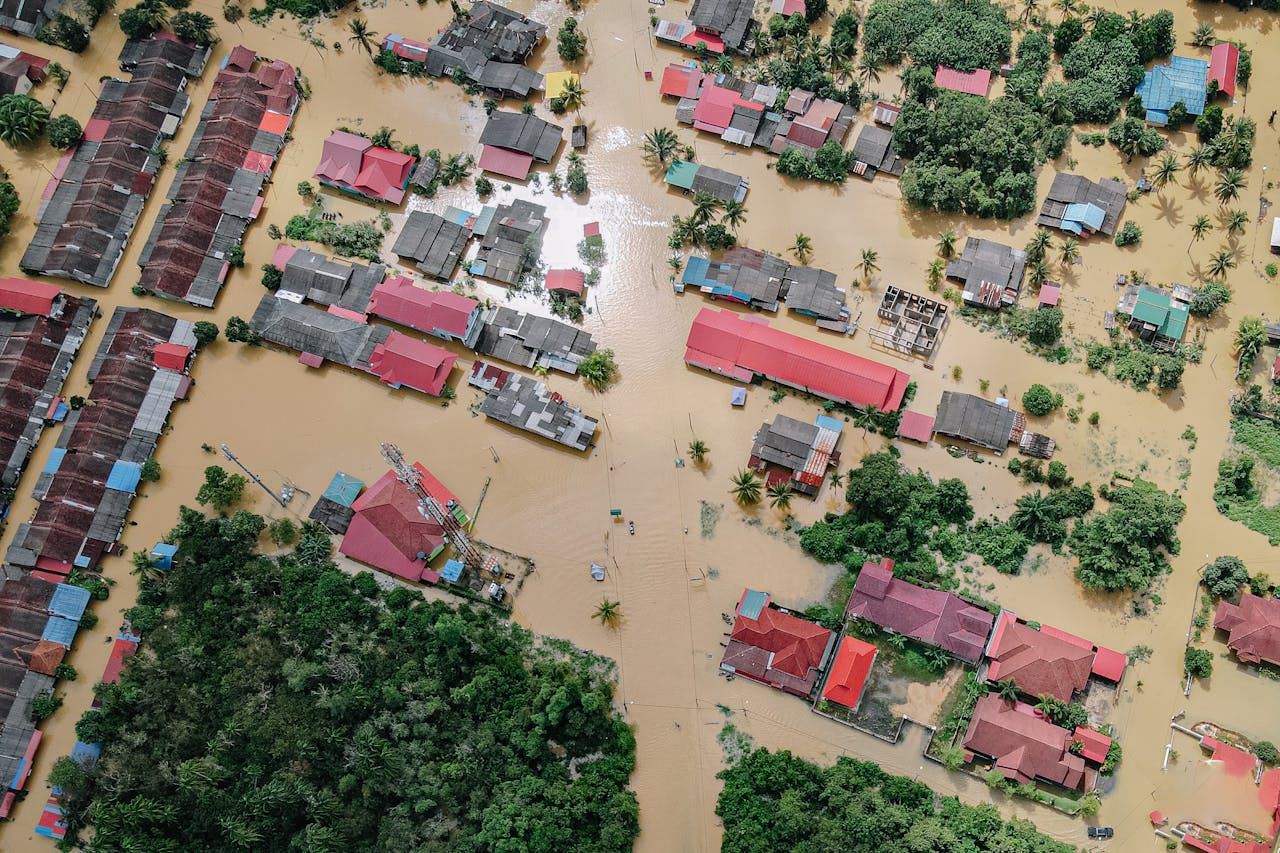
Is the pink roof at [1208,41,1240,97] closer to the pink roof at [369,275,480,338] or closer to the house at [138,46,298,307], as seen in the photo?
the pink roof at [369,275,480,338]

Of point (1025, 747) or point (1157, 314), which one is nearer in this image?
point (1025, 747)

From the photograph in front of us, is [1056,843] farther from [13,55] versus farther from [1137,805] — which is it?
[13,55]

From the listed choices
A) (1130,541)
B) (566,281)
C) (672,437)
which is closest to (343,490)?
(566,281)

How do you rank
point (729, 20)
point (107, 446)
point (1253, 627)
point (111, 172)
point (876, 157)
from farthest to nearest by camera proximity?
point (729, 20) → point (111, 172) → point (876, 157) → point (107, 446) → point (1253, 627)

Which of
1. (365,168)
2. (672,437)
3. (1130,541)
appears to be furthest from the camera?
(365,168)

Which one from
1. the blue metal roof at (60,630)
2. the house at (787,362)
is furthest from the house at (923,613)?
the blue metal roof at (60,630)

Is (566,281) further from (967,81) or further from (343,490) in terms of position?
(967,81)

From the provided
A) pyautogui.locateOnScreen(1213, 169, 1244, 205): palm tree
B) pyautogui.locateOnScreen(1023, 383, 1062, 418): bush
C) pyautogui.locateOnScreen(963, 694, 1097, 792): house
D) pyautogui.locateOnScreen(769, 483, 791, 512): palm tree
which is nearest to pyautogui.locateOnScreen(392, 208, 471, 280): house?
pyautogui.locateOnScreen(769, 483, 791, 512): palm tree

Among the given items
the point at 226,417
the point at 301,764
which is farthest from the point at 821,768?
the point at 226,417
